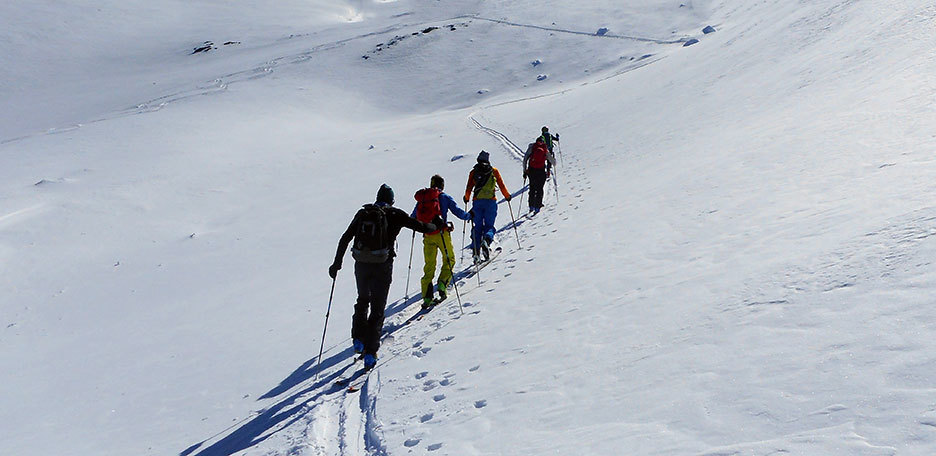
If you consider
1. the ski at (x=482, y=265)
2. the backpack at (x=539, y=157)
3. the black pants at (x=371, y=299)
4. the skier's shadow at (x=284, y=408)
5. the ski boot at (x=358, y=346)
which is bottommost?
the skier's shadow at (x=284, y=408)

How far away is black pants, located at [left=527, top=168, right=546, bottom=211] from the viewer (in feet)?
49.3

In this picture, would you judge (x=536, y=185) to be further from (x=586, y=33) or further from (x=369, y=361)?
(x=586, y=33)

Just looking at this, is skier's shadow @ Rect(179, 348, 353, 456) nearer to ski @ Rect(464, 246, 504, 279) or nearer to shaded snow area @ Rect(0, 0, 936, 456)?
shaded snow area @ Rect(0, 0, 936, 456)

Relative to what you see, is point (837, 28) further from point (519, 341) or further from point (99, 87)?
point (99, 87)

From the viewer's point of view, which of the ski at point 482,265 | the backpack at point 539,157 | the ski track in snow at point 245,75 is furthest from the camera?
the ski track in snow at point 245,75

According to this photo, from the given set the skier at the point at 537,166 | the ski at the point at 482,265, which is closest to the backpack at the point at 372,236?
the ski at the point at 482,265

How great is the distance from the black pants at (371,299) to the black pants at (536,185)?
25.7ft

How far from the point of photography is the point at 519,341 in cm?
705

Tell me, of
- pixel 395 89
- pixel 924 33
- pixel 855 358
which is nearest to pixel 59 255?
pixel 855 358

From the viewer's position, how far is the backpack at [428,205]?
9.33 m

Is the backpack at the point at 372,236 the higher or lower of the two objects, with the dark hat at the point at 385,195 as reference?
lower

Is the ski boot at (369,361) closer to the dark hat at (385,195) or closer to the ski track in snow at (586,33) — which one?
the dark hat at (385,195)

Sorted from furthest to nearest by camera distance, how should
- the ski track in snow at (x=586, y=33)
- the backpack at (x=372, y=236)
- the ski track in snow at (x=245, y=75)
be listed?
the ski track in snow at (x=586, y=33) → the ski track in snow at (x=245, y=75) → the backpack at (x=372, y=236)

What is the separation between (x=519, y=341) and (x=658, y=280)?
5.97 feet
